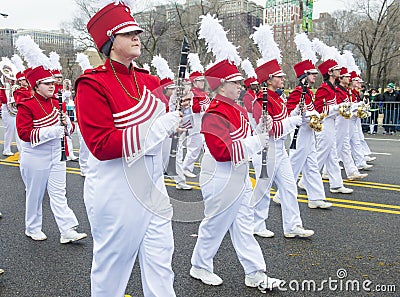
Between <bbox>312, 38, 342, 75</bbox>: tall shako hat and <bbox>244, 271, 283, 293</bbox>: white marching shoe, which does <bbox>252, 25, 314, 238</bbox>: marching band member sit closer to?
<bbox>244, 271, 283, 293</bbox>: white marching shoe

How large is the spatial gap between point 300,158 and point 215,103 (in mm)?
2854

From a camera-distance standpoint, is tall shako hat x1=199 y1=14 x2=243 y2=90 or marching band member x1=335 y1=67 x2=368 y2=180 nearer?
tall shako hat x1=199 y1=14 x2=243 y2=90

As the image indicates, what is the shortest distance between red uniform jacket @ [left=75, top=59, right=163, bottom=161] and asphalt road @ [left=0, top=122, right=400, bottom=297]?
1.15 meters

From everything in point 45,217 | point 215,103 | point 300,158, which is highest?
point 215,103

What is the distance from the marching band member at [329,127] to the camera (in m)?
7.59

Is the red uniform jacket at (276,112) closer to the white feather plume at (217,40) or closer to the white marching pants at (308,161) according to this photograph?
the white feather plume at (217,40)

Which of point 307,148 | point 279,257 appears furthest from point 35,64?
point 307,148

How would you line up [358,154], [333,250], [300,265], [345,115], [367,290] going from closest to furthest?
[367,290], [300,265], [333,250], [345,115], [358,154]

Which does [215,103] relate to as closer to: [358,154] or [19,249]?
[19,249]

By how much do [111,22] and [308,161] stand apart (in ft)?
14.7

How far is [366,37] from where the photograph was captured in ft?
80.9

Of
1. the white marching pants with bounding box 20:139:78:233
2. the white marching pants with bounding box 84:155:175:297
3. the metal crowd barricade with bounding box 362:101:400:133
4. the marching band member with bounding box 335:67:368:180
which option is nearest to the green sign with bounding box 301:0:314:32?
the metal crowd barricade with bounding box 362:101:400:133

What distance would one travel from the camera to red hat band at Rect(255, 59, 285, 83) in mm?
5430

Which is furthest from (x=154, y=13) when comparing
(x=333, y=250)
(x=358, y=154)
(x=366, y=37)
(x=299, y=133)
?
(x=333, y=250)
